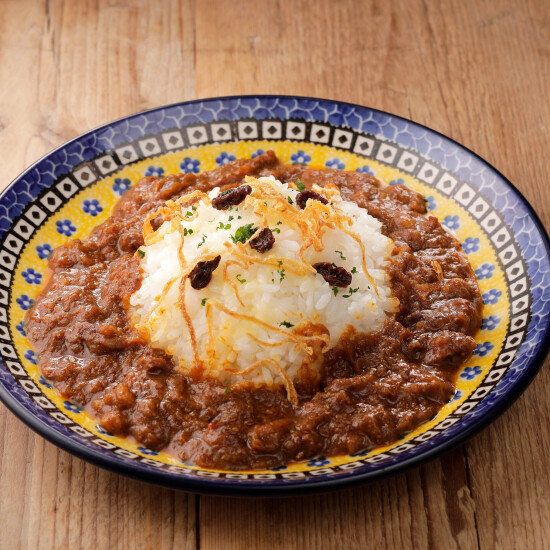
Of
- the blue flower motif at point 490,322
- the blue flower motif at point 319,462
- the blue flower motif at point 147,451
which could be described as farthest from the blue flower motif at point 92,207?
the blue flower motif at point 490,322

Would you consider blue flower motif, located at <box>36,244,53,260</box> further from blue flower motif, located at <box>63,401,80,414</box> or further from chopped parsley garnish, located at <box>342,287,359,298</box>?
chopped parsley garnish, located at <box>342,287,359,298</box>

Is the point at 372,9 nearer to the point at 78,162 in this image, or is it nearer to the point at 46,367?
the point at 78,162

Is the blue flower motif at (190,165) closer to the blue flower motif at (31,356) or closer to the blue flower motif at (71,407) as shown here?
the blue flower motif at (31,356)

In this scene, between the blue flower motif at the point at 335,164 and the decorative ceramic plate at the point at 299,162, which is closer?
the decorative ceramic plate at the point at 299,162

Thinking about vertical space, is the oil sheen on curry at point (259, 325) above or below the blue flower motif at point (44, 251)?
below

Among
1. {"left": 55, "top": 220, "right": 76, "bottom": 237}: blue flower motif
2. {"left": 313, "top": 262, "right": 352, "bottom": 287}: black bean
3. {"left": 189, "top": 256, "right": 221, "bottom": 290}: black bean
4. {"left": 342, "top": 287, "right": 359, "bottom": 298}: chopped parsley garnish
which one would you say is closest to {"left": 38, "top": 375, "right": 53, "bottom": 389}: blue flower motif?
{"left": 189, "top": 256, "right": 221, "bottom": 290}: black bean

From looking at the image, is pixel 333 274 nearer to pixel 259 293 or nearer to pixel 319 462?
pixel 259 293
